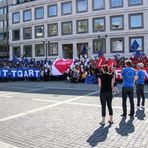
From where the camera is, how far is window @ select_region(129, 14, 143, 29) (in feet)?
141

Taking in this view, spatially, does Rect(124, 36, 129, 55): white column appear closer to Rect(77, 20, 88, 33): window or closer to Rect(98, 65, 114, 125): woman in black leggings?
Rect(77, 20, 88, 33): window

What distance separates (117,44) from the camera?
1767 inches

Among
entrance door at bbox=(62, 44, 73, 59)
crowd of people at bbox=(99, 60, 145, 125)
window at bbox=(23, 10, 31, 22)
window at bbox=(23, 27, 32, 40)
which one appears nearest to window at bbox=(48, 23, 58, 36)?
entrance door at bbox=(62, 44, 73, 59)

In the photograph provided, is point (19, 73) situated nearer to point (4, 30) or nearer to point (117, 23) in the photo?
point (117, 23)

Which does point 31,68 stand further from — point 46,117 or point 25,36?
point 25,36

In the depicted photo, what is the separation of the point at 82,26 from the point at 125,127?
4004 cm

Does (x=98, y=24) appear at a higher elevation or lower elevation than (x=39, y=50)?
higher

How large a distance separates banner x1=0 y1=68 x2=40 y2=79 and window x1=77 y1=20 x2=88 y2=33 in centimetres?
2086

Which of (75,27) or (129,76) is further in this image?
(75,27)

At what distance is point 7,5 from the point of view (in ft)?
209

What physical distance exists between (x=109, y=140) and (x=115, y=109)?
431 cm

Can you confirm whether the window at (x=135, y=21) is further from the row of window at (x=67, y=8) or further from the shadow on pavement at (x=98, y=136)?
the shadow on pavement at (x=98, y=136)

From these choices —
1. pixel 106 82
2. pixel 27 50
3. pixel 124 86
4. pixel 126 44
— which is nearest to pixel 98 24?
pixel 126 44

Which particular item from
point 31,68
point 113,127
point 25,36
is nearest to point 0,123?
point 113,127
